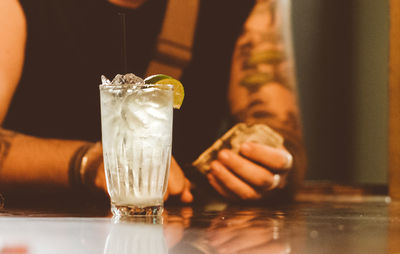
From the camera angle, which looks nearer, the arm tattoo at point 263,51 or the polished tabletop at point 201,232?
the polished tabletop at point 201,232

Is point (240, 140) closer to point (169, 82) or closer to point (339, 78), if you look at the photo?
point (169, 82)

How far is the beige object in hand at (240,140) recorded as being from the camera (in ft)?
4.82

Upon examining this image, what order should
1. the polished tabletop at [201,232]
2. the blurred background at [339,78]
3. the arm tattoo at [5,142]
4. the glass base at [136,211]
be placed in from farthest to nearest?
the blurred background at [339,78]
the arm tattoo at [5,142]
the glass base at [136,211]
the polished tabletop at [201,232]

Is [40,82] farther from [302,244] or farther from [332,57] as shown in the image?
[302,244]

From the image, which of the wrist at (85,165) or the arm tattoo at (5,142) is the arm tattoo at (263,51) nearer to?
the wrist at (85,165)

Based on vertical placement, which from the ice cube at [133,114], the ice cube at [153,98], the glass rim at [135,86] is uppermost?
the glass rim at [135,86]

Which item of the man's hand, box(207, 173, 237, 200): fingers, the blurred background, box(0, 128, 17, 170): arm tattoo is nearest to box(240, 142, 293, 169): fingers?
the man's hand

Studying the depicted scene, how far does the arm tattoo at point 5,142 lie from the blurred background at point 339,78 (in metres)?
1.17

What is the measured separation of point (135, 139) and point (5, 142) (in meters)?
0.79

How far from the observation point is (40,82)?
6.07ft

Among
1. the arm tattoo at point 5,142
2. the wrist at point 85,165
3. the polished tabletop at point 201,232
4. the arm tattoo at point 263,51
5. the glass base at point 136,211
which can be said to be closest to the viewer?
the polished tabletop at point 201,232

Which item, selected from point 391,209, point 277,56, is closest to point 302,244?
point 391,209

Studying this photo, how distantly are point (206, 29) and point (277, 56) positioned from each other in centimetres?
32

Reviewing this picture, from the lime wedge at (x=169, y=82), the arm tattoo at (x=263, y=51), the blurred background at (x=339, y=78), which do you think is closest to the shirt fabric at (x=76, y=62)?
the arm tattoo at (x=263, y=51)
